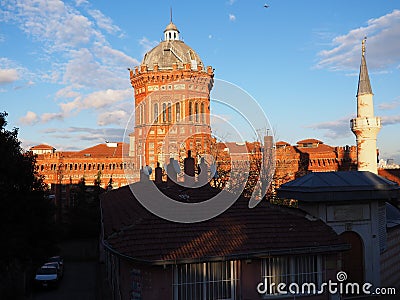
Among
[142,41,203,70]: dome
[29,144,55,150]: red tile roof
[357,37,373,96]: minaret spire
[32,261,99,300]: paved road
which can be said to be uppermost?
[142,41,203,70]: dome

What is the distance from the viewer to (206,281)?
32.5 ft

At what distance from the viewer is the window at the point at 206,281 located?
966cm

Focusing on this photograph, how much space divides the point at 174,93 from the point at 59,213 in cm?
1766

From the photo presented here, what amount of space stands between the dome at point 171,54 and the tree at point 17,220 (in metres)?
23.3

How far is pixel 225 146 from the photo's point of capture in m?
39.8

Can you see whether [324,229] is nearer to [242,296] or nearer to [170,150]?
[242,296]

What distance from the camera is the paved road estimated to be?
19.8 metres

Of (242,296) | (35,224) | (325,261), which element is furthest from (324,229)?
(35,224)

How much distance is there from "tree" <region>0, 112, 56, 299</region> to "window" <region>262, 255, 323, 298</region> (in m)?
9.96

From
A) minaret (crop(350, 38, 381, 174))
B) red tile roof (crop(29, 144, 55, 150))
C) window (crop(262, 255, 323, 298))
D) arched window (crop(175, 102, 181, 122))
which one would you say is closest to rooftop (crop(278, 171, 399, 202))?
window (crop(262, 255, 323, 298))

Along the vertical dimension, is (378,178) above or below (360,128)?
below

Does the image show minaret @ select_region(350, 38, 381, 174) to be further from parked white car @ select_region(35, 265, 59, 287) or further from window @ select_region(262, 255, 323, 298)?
parked white car @ select_region(35, 265, 59, 287)

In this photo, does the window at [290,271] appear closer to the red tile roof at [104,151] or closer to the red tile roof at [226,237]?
the red tile roof at [226,237]

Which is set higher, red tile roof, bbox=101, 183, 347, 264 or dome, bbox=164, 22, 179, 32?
dome, bbox=164, 22, 179, 32
